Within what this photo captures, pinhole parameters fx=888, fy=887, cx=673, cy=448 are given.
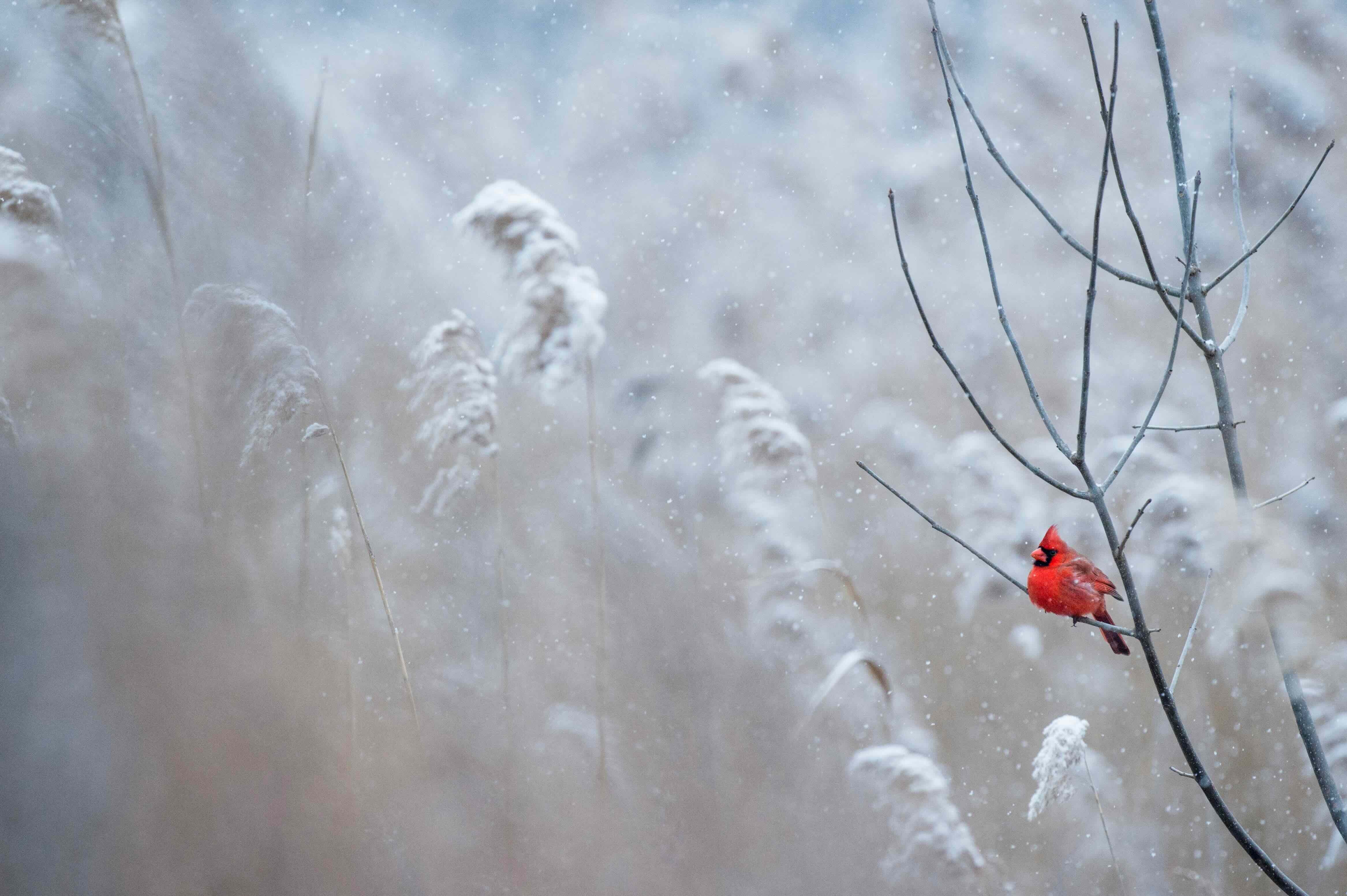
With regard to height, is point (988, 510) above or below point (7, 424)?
below

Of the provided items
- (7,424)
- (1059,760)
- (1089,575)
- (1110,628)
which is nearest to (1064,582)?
(1089,575)

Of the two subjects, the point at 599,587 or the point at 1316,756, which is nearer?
the point at 1316,756

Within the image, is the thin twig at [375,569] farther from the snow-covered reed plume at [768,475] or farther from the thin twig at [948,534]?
the thin twig at [948,534]

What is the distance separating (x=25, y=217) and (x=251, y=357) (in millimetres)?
389

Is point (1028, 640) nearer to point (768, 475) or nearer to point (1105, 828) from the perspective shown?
point (1105, 828)

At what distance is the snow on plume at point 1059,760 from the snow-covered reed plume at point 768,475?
0.37 meters

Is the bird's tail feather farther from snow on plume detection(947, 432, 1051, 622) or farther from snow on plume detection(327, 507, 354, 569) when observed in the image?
snow on plume detection(327, 507, 354, 569)

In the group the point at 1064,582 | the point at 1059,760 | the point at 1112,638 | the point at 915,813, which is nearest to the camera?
the point at 1064,582

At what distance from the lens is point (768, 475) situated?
121 centimetres

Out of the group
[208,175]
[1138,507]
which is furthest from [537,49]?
[1138,507]

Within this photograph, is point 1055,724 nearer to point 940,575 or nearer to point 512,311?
point 940,575

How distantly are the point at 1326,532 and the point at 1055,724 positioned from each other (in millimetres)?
464

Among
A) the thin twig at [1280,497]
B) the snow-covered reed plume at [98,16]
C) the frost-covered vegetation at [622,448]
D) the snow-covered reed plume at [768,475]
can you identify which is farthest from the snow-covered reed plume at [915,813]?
the snow-covered reed plume at [98,16]

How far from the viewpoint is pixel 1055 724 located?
1106 mm
